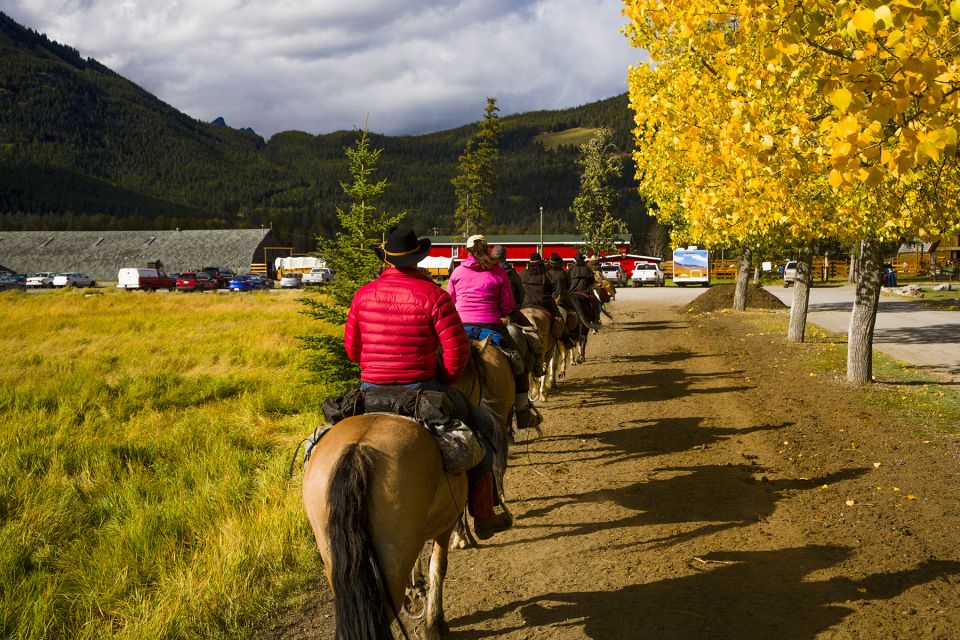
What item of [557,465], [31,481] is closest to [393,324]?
[557,465]

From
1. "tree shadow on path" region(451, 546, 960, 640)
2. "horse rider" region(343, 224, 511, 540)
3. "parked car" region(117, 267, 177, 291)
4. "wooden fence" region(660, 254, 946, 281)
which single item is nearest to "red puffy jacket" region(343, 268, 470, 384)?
"horse rider" region(343, 224, 511, 540)

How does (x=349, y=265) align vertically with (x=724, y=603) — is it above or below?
above

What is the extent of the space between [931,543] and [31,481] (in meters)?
9.96

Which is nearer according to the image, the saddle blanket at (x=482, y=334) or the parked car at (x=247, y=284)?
the saddle blanket at (x=482, y=334)

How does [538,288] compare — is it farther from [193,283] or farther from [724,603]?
[193,283]

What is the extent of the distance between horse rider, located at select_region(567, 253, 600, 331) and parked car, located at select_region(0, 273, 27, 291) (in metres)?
60.7

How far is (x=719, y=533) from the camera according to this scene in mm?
6312

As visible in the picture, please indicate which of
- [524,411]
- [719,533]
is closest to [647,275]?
[524,411]

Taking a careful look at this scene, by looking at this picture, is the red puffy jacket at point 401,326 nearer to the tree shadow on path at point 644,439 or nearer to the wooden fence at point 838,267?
the tree shadow on path at point 644,439

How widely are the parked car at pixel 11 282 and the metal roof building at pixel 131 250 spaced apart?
2087cm

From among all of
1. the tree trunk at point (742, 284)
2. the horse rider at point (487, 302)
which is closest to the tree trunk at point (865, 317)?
the horse rider at point (487, 302)

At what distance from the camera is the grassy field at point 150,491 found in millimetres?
5355

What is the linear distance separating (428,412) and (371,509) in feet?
2.73

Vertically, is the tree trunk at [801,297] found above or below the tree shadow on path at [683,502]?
above
